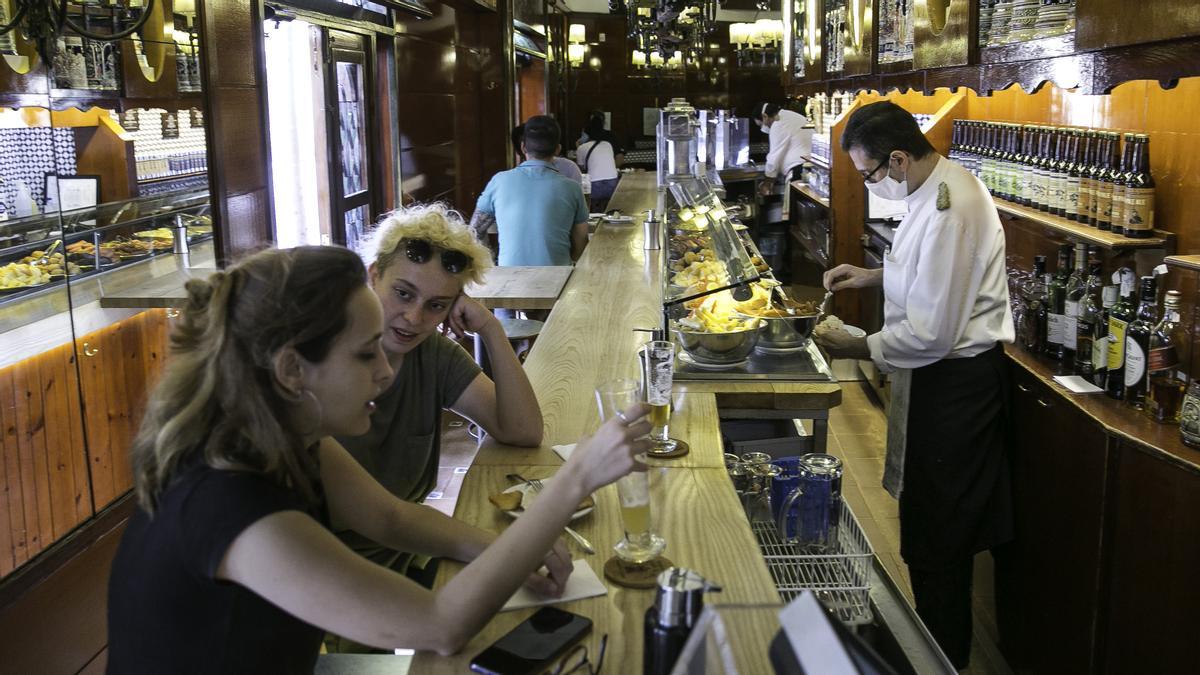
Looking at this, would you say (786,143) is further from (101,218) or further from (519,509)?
(519,509)

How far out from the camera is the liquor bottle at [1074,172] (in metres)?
3.64

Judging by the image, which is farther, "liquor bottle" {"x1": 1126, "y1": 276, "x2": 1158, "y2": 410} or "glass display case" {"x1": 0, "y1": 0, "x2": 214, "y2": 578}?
"liquor bottle" {"x1": 1126, "y1": 276, "x2": 1158, "y2": 410}

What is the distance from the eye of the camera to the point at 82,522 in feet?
10.4

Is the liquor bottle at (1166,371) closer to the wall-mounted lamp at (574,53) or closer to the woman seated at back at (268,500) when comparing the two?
the woman seated at back at (268,500)

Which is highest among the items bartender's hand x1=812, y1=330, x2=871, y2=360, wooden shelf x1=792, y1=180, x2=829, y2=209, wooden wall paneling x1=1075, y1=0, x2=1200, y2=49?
wooden wall paneling x1=1075, y1=0, x2=1200, y2=49

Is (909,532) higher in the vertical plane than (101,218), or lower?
lower

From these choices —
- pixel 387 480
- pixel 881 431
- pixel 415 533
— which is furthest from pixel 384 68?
pixel 415 533

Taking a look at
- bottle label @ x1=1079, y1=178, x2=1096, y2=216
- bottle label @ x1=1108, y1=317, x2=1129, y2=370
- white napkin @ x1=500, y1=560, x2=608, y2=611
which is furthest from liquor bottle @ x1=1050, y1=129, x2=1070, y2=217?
white napkin @ x1=500, y1=560, x2=608, y2=611

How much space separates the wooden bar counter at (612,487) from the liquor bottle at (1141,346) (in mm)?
835

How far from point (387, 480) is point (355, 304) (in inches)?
38.0

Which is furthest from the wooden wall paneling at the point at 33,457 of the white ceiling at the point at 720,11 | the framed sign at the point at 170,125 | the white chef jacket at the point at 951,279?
the white ceiling at the point at 720,11

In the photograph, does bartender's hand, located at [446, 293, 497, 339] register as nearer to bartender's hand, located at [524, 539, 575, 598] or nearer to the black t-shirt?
bartender's hand, located at [524, 539, 575, 598]

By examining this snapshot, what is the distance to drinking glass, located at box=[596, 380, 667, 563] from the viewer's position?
1.74 m

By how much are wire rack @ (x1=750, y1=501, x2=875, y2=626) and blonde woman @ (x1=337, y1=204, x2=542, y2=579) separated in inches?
26.9
